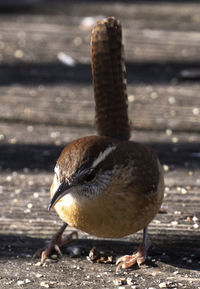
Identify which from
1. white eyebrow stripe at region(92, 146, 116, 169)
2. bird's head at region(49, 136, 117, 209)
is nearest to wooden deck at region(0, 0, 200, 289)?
bird's head at region(49, 136, 117, 209)

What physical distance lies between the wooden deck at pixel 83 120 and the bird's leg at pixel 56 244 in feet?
0.15

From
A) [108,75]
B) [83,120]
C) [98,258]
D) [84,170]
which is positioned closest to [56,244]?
[98,258]

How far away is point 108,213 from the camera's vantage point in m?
3.22

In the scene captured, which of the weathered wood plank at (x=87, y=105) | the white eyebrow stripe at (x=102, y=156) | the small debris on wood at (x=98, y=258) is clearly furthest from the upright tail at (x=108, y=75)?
the weathered wood plank at (x=87, y=105)

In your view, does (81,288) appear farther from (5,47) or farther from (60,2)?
(60,2)

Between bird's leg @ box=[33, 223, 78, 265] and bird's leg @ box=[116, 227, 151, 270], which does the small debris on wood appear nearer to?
bird's leg @ box=[116, 227, 151, 270]

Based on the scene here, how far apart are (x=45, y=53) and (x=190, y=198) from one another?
2.38 metres

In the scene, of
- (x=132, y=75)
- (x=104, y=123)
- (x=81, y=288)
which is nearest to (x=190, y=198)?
(x=104, y=123)

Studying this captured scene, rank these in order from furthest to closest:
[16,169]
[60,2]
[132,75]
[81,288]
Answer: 1. [60,2]
2. [132,75]
3. [16,169]
4. [81,288]

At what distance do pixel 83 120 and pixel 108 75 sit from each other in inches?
44.2

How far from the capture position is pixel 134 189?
3.32 m

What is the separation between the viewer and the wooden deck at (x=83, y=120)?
3.31 metres

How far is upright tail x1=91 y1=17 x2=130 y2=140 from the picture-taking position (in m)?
3.75

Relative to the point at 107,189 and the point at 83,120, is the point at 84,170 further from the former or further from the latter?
the point at 83,120
